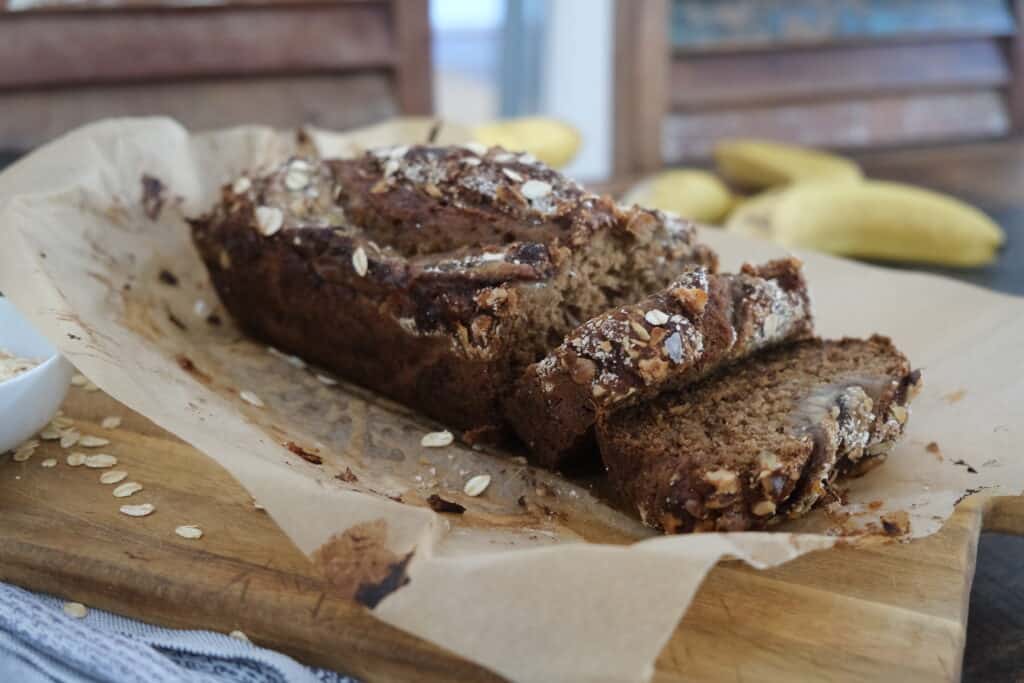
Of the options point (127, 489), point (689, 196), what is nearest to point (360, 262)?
point (127, 489)

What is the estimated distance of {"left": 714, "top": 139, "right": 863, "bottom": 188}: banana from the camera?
5.16 m

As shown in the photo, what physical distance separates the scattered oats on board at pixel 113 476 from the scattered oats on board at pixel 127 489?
27 millimetres

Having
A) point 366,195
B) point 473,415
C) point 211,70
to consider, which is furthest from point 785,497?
point 211,70

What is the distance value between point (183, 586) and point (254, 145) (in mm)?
1997

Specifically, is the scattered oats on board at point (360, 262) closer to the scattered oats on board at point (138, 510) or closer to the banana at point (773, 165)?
the scattered oats on board at point (138, 510)

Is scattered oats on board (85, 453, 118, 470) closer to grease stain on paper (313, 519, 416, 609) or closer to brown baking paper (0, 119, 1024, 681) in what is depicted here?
brown baking paper (0, 119, 1024, 681)

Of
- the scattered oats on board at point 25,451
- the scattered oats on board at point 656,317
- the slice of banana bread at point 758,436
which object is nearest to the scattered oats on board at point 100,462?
the scattered oats on board at point 25,451

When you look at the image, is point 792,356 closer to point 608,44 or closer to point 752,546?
point 752,546

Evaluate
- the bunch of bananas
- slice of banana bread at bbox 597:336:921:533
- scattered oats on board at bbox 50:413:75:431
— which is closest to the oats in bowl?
scattered oats on board at bbox 50:413:75:431

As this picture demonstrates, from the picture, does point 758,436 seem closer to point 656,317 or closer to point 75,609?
point 656,317

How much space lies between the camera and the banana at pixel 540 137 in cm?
464

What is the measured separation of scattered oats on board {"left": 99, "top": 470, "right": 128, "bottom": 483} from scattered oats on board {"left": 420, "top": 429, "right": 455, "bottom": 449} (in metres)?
0.67

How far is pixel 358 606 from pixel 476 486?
1.67ft

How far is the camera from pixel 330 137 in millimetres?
3662
